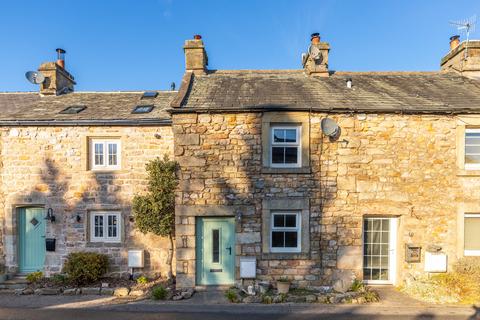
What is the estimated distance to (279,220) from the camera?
8547 mm

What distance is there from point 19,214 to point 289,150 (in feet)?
31.1

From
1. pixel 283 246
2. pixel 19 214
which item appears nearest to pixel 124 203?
pixel 19 214

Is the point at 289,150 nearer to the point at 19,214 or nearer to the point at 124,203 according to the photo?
the point at 124,203

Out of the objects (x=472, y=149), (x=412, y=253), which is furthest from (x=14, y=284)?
(x=472, y=149)

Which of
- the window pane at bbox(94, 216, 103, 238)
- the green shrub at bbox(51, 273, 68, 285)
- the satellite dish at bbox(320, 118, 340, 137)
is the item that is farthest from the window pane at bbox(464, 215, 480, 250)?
the green shrub at bbox(51, 273, 68, 285)

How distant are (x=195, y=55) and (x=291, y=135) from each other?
18.0 feet

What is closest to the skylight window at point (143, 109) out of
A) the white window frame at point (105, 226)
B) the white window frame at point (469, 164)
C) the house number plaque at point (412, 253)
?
the white window frame at point (105, 226)

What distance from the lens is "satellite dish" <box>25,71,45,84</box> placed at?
1179cm

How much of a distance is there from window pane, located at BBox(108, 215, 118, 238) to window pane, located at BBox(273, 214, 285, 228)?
17.9ft

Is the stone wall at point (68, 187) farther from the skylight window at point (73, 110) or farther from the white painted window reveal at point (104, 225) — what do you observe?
the skylight window at point (73, 110)

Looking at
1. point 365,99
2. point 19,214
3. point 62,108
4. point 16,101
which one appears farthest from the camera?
point 16,101

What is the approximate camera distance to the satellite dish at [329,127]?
823cm

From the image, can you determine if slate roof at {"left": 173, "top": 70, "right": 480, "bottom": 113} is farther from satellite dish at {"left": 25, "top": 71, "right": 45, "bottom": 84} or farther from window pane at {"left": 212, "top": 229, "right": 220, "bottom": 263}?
satellite dish at {"left": 25, "top": 71, "right": 45, "bottom": 84}

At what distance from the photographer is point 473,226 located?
8688 mm
